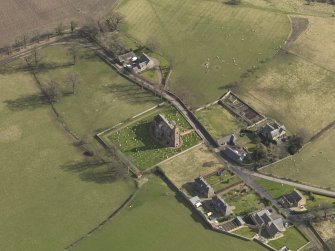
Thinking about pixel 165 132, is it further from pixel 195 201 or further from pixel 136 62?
pixel 136 62

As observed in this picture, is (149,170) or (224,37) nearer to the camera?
(149,170)

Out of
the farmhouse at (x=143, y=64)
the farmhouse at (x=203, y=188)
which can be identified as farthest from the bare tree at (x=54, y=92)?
the farmhouse at (x=203, y=188)

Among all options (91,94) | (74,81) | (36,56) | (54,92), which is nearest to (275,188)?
(91,94)

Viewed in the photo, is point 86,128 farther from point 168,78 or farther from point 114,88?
point 168,78

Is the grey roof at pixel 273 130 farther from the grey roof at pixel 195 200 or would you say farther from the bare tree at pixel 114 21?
the bare tree at pixel 114 21

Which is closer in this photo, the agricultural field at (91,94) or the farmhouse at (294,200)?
the farmhouse at (294,200)

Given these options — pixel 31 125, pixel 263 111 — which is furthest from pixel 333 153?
pixel 31 125
